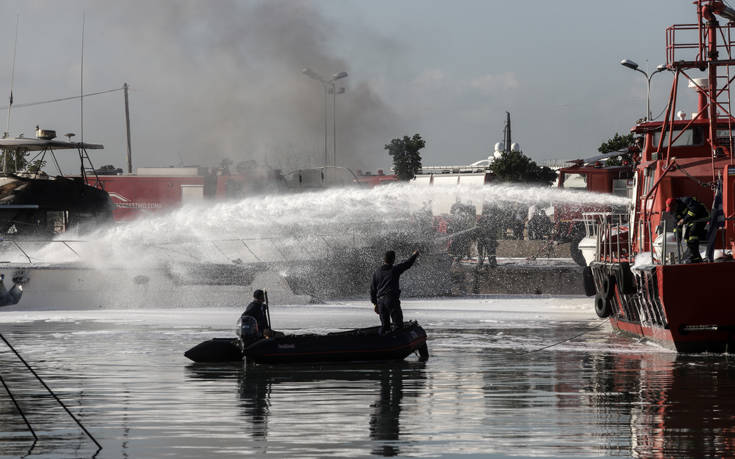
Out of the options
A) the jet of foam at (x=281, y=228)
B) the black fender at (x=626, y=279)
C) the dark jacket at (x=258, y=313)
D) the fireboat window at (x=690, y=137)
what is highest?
the fireboat window at (x=690, y=137)

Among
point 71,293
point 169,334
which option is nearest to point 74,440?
point 169,334

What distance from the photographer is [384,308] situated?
802 inches

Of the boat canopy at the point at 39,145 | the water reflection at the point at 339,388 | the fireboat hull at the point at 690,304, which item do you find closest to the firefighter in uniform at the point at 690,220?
the fireboat hull at the point at 690,304

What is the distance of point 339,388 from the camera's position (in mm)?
17172

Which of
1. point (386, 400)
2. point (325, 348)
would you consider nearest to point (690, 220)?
point (325, 348)

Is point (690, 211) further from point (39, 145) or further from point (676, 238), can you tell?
point (39, 145)

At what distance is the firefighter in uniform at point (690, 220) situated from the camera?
20391mm

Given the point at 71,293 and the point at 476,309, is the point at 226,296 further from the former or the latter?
the point at 476,309

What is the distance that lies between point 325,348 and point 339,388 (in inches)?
95.2

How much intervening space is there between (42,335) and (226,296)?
49.0ft

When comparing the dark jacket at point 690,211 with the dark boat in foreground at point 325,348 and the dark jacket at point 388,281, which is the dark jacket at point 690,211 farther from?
the dark boat in foreground at point 325,348

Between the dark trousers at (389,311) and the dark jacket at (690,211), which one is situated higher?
the dark jacket at (690,211)

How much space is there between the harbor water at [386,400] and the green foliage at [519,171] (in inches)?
2242

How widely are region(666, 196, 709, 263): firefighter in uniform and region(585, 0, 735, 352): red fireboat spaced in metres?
0.17
